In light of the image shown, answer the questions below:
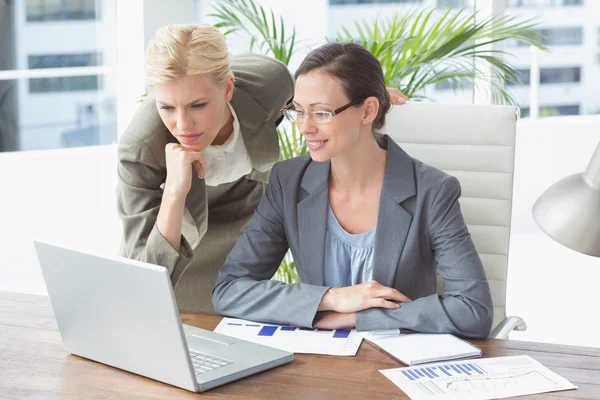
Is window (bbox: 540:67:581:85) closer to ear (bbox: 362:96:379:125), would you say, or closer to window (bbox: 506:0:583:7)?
window (bbox: 506:0:583:7)

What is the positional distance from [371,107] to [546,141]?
4274 mm

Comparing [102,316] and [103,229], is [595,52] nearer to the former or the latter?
[103,229]

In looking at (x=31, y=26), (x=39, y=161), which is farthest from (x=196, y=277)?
(x=31, y=26)

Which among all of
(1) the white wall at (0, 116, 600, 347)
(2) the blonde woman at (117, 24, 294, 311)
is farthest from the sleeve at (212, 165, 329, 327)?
(1) the white wall at (0, 116, 600, 347)

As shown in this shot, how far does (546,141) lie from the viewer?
6.13 metres

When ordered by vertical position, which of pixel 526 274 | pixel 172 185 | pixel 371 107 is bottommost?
pixel 526 274

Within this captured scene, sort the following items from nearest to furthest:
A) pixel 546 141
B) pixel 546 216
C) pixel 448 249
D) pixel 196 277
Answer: pixel 546 216
pixel 448 249
pixel 196 277
pixel 546 141

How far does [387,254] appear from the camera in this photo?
6.82 feet

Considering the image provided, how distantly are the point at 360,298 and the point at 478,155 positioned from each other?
2.46 feet

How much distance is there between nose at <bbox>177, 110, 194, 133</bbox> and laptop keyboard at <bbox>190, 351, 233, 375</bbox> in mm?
585

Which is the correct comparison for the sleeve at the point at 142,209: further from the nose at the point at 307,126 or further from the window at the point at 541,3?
the window at the point at 541,3

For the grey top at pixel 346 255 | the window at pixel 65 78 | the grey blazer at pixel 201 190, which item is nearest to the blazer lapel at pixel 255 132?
the grey blazer at pixel 201 190

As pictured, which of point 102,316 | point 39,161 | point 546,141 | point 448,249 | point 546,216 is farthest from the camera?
point 546,141

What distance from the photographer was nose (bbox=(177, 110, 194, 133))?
6.81 ft
